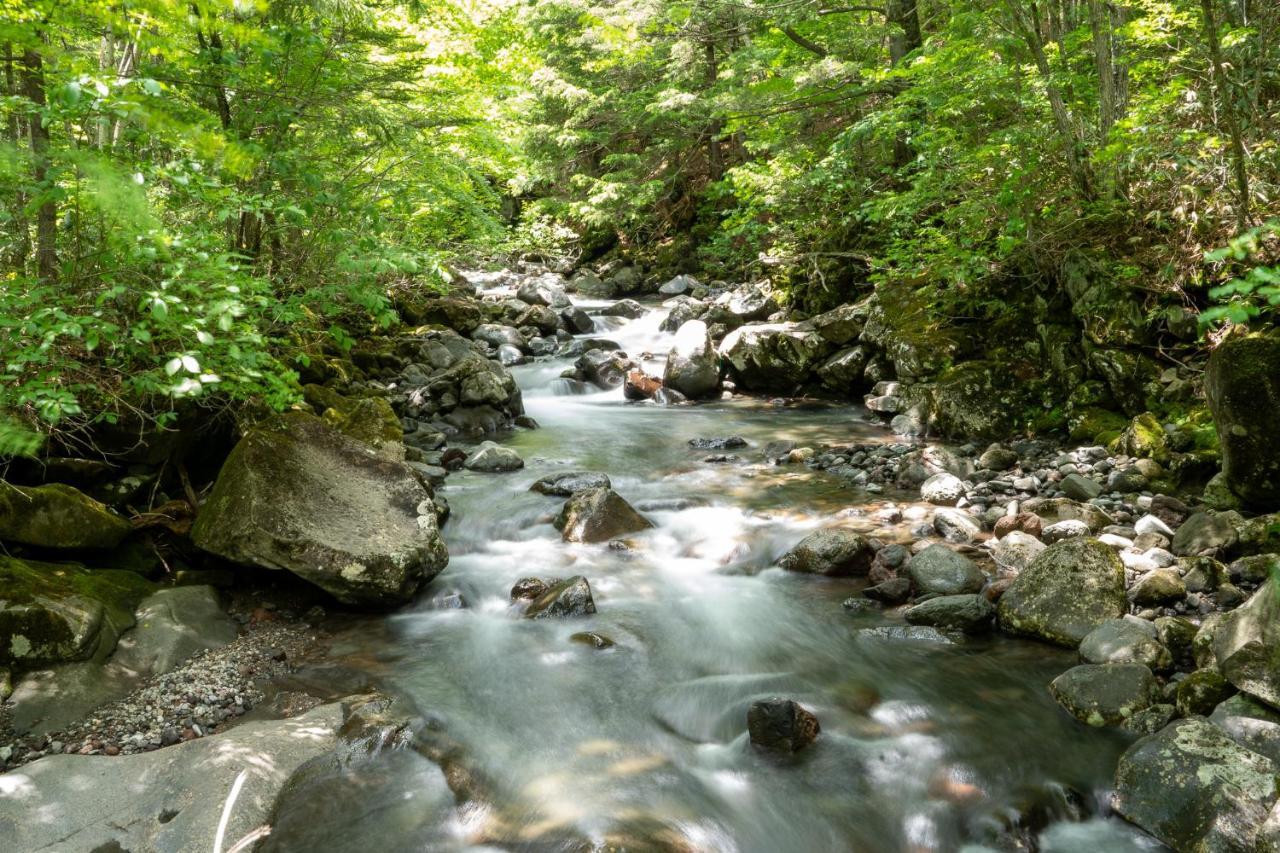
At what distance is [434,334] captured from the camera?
13.7 meters

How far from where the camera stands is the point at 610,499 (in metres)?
7.80

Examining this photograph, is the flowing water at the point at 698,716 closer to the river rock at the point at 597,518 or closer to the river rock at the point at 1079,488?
the river rock at the point at 597,518

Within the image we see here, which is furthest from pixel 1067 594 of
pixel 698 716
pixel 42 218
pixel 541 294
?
pixel 541 294

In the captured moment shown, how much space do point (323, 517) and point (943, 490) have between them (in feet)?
19.4

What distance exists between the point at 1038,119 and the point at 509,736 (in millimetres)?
9150

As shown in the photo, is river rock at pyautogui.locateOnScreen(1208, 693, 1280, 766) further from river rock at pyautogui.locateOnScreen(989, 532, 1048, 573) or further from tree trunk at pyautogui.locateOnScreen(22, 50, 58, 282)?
tree trunk at pyautogui.locateOnScreen(22, 50, 58, 282)

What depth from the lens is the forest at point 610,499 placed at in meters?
3.86

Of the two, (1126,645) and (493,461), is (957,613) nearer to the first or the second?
(1126,645)

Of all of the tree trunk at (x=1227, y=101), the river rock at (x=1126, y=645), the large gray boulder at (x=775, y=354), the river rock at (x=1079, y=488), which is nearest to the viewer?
the river rock at (x=1126, y=645)

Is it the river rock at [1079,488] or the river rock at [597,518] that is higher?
the river rock at [1079,488]

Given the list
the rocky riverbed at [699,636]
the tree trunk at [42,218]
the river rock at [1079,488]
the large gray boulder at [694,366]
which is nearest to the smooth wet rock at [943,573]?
the rocky riverbed at [699,636]

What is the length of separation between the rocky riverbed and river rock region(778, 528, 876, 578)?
0.03 meters

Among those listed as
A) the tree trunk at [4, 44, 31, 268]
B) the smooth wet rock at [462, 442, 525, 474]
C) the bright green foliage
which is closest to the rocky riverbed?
the smooth wet rock at [462, 442, 525, 474]

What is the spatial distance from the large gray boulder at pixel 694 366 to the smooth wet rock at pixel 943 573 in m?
7.43
